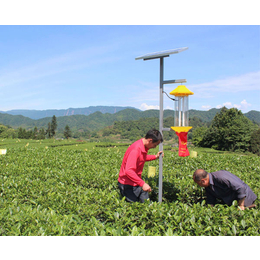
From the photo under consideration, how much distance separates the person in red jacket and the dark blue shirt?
1.03 m

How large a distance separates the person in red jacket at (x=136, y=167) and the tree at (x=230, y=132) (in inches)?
1510

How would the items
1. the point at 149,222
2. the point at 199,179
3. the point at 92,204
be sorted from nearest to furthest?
the point at 149,222 < the point at 92,204 < the point at 199,179

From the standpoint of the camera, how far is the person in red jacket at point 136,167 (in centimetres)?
303

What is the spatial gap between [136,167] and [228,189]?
4.62 feet

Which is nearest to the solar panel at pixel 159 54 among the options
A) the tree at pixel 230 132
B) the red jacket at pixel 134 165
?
the red jacket at pixel 134 165

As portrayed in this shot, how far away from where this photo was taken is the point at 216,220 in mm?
2500

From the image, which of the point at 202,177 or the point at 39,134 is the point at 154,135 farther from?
the point at 39,134

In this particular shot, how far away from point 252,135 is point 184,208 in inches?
1606

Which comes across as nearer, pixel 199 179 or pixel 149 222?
pixel 149 222

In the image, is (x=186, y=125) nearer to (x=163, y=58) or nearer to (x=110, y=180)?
Answer: (x=163, y=58)

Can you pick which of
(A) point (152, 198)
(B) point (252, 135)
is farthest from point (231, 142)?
(A) point (152, 198)

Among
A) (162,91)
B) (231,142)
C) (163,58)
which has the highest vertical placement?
(163,58)

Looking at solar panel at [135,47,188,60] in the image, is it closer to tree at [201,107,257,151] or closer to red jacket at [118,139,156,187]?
red jacket at [118,139,156,187]

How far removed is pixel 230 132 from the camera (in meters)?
37.9
